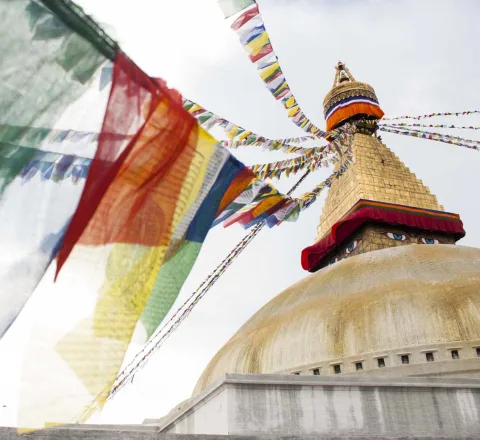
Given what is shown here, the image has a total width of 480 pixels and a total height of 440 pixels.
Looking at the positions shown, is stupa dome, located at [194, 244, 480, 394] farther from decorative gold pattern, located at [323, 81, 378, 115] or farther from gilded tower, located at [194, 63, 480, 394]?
decorative gold pattern, located at [323, 81, 378, 115]

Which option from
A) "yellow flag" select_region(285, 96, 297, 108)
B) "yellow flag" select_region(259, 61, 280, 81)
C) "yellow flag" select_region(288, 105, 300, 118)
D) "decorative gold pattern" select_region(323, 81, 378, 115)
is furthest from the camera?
"decorative gold pattern" select_region(323, 81, 378, 115)

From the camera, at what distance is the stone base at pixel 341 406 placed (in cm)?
731

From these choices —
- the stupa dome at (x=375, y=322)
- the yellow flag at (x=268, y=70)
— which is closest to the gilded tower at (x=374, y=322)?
the stupa dome at (x=375, y=322)

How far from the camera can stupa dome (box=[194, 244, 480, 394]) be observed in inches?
358

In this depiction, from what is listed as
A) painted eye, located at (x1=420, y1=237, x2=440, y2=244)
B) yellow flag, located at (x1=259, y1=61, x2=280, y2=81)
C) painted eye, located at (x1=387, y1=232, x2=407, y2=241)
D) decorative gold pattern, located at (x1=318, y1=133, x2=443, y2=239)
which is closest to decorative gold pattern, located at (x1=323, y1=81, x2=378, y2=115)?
decorative gold pattern, located at (x1=318, y1=133, x2=443, y2=239)

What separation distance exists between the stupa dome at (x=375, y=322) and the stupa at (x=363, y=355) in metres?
0.02

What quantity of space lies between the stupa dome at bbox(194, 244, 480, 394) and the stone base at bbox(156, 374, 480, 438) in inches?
41.6

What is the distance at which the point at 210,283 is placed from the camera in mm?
12992

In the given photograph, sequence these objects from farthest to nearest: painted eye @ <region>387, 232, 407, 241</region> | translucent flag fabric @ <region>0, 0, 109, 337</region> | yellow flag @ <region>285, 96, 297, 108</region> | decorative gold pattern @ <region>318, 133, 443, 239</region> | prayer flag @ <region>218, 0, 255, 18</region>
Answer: decorative gold pattern @ <region>318, 133, 443, 239</region>, painted eye @ <region>387, 232, 407, 241</region>, yellow flag @ <region>285, 96, 297, 108</region>, prayer flag @ <region>218, 0, 255, 18</region>, translucent flag fabric @ <region>0, 0, 109, 337</region>

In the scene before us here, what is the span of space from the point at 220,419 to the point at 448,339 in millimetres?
3956

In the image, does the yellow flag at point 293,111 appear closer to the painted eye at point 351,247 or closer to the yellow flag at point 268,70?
the yellow flag at point 268,70

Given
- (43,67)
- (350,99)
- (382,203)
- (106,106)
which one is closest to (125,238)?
(106,106)

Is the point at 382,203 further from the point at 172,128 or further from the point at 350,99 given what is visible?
the point at 172,128

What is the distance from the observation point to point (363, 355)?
9.27 m
